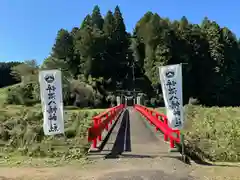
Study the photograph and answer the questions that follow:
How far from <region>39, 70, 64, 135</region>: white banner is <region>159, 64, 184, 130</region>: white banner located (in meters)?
2.70

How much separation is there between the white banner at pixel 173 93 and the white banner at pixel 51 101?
8.86ft

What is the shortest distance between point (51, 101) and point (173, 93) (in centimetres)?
311

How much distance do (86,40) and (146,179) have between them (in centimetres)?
5007

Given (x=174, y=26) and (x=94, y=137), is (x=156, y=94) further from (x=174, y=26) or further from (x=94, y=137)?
(x=94, y=137)

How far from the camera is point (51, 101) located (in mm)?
7223

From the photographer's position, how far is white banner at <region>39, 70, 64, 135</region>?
7180 millimetres

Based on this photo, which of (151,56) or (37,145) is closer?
(37,145)

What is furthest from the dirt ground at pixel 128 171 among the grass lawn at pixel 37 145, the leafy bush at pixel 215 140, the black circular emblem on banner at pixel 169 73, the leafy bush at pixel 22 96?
the leafy bush at pixel 22 96

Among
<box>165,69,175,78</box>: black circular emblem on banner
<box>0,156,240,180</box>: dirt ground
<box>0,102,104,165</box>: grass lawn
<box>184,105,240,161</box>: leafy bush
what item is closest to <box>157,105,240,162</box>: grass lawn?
<box>184,105,240,161</box>: leafy bush

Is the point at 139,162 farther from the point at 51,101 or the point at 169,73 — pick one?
the point at 51,101

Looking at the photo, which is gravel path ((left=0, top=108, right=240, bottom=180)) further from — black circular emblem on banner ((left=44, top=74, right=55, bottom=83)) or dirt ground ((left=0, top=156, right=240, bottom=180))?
black circular emblem on banner ((left=44, top=74, right=55, bottom=83))

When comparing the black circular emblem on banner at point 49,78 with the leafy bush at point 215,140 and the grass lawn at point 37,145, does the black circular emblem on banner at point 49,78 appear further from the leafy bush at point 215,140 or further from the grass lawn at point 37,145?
the leafy bush at point 215,140

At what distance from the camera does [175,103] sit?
668cm

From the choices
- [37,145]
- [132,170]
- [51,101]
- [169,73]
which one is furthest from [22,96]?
[132,170]
